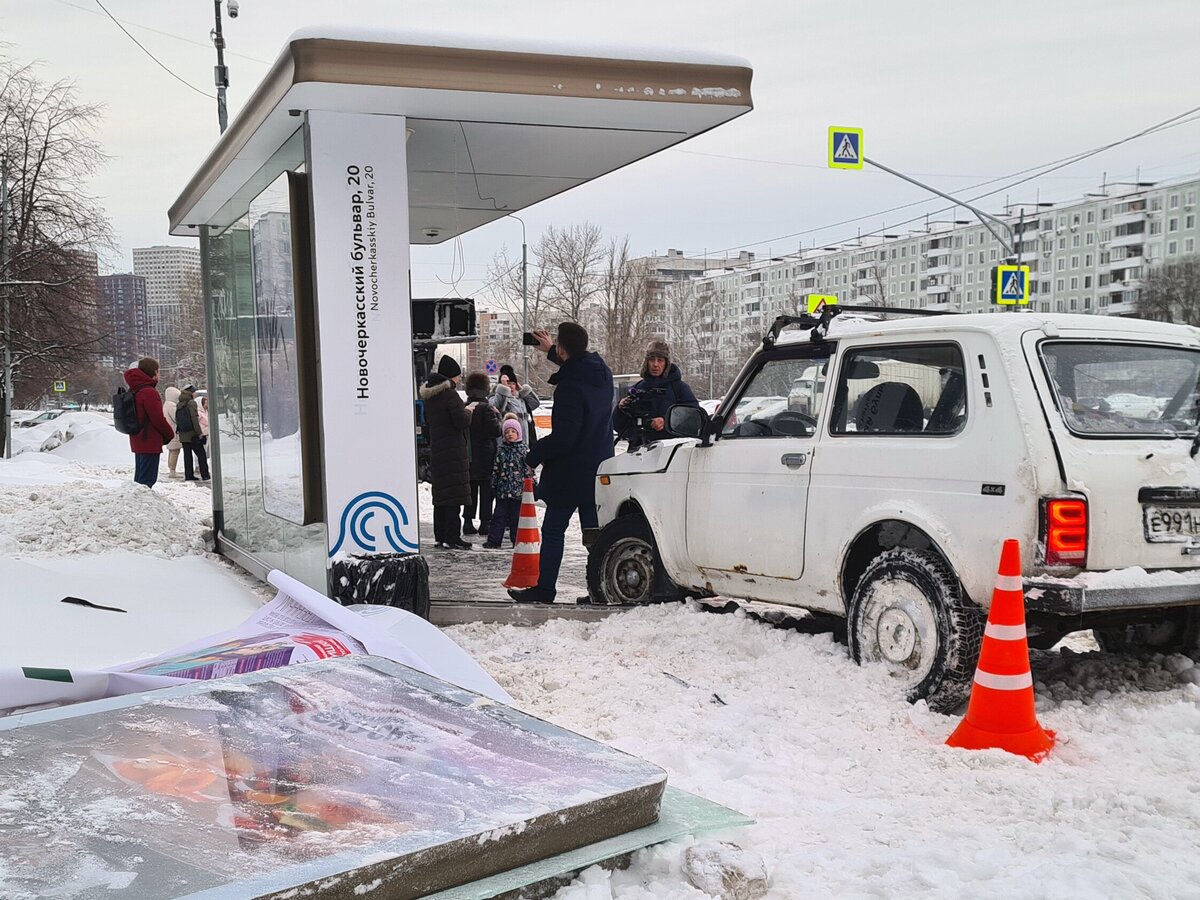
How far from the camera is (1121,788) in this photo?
4.05 metres

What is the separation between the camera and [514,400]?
12914 millimetres

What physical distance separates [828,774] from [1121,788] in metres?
1.08

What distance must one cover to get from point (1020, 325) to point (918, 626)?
5.15 feet

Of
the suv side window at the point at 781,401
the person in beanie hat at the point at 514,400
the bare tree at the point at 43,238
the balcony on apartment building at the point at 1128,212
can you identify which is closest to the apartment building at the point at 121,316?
the bare tree at the point at 43,238

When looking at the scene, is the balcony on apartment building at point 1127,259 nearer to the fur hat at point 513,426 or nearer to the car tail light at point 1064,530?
the fur hat at point 513,426

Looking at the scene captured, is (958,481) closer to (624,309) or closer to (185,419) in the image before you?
Answer: (185,419)

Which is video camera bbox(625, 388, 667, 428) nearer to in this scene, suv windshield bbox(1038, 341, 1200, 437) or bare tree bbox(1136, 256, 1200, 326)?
suv windshield bbox(1038, 341, 1200, 437)

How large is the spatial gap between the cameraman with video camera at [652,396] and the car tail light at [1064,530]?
17.3 feet

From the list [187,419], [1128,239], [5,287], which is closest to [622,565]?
[187,419]

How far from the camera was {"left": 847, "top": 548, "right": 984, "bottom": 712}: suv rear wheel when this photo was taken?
508cm

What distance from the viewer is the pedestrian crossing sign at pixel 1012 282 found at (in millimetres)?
24750

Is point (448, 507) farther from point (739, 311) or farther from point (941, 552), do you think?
point (739, 311)

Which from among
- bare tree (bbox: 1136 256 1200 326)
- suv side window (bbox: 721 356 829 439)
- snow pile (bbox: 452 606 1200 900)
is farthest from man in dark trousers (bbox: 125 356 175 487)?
bare tree (bbox: 1136 256 1200 326)

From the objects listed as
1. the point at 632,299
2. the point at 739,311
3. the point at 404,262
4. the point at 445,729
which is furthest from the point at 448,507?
the point at 739,311
